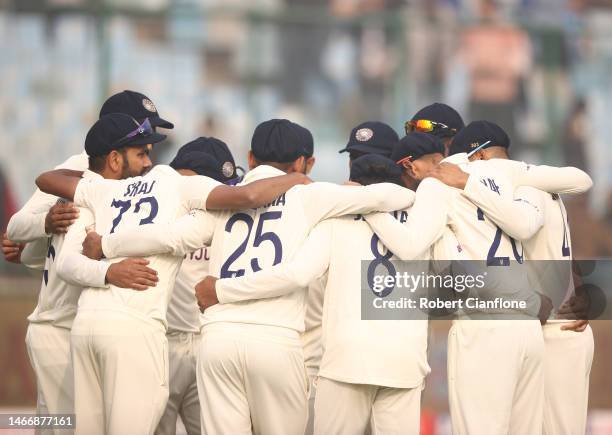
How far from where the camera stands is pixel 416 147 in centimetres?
795

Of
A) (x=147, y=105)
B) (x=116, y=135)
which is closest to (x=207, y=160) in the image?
(x=147, y=105)

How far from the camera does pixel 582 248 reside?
1630cm

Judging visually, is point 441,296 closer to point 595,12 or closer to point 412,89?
point 412,89

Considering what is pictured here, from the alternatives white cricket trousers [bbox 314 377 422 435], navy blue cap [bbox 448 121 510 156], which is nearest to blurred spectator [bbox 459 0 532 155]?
navy blue cap [bbox 448 121 510 156]

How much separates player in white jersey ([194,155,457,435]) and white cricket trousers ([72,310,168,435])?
535mm

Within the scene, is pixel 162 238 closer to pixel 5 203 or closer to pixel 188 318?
pixel 188 318

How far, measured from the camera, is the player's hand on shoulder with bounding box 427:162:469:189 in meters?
7.63

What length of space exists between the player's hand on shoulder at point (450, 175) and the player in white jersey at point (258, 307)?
0.89ft

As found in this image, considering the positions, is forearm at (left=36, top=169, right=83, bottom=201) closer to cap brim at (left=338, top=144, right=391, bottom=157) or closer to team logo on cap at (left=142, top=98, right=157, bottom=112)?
team logo on cap at (left=142, top=98, right=157, bottom=112)

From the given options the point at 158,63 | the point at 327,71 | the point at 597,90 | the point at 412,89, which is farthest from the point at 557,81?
the point at 158,63

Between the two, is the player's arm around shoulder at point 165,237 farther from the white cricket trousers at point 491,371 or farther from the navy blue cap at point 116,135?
the white cricket trousers at point 491,371

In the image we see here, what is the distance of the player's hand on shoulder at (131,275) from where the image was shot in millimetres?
7438

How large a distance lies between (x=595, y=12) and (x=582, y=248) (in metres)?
4.49

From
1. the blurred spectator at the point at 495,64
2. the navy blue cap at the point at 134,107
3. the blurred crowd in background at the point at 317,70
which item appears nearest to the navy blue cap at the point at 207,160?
the navy blue cap at the point at 134,107
